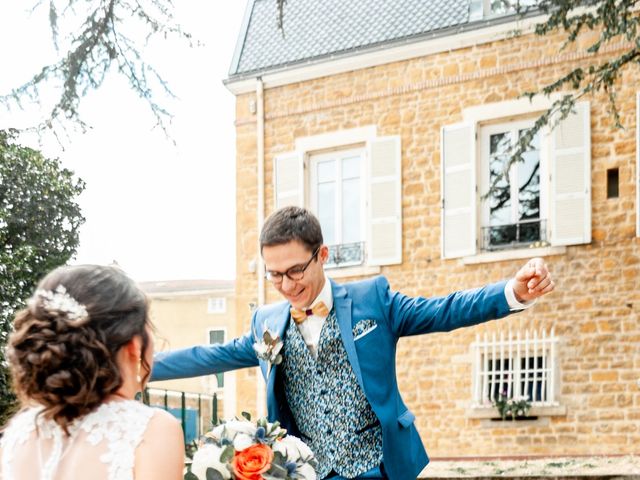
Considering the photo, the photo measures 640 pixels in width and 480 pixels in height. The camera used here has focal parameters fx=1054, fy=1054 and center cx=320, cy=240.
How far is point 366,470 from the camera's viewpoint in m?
3.83

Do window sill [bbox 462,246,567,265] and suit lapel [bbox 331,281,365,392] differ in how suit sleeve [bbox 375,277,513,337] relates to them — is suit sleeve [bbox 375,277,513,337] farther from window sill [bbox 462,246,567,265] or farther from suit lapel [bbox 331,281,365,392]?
window sill [bbox 462,246,567,265]

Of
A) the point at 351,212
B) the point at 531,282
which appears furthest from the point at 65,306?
the point at 351,212

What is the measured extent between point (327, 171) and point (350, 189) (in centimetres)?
47

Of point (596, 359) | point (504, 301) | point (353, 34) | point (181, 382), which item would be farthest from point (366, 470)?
point (181, 382)

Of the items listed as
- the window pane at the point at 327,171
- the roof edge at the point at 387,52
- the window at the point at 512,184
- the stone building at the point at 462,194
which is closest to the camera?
the stone building at the point at 462,194

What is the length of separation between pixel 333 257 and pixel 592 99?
3928mm

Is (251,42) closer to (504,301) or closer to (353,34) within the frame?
(353,34)

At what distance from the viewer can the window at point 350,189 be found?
1362cm

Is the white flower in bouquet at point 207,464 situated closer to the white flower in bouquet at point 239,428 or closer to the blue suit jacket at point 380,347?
the white flower in bouquet at point 239,428

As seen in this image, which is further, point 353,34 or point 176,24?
point 353,34

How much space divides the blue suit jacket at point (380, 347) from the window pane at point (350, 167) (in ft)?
32.8

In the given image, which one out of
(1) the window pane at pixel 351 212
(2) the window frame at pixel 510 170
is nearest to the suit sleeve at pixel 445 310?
(2) the window frame at pixel 510 170

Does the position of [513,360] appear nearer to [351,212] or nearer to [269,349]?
[351,212]

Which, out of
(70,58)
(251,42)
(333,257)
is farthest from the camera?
(251,42)
